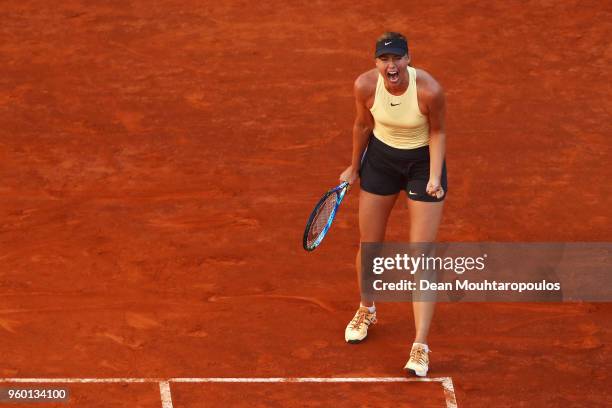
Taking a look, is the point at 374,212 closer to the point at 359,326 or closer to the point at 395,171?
the point at 395,171

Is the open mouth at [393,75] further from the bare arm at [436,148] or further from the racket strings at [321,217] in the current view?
the racket strings at [321,217]

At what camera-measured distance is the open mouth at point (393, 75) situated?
24.5ft

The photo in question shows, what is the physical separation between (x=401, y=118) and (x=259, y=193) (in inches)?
116

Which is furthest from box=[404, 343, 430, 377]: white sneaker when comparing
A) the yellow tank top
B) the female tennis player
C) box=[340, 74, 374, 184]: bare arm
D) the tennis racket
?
the yellow tank top

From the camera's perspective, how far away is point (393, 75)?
24.6ft

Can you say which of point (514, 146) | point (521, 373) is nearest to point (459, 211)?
point (514, 146)

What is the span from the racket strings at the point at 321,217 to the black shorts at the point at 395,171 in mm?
253

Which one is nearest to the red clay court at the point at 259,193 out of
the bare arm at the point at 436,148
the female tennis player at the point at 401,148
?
the female tennis player at the point at 401,148

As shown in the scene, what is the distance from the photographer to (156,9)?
549 inches

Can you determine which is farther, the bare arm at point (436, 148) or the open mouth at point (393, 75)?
the bare arm at point (436, 148)

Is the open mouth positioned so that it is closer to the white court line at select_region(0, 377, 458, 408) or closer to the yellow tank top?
the yellow tank top

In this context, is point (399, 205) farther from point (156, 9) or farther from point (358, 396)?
point (156, 9)

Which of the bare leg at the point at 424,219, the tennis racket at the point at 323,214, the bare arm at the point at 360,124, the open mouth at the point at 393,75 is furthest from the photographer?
the tennis racket at the point at 323,214

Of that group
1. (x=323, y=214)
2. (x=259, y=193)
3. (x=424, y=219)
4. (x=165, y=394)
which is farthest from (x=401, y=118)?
(x=259, y=193)
